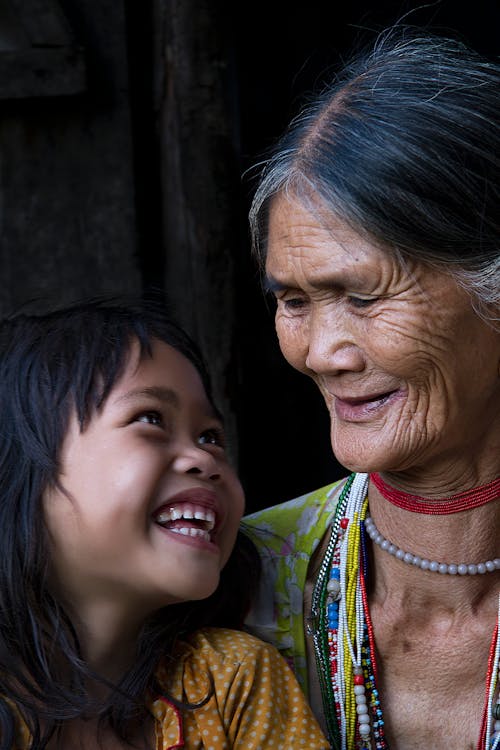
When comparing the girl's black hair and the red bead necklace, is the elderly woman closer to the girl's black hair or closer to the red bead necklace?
the red bead necklace

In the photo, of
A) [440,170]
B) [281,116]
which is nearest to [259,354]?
[281,116]

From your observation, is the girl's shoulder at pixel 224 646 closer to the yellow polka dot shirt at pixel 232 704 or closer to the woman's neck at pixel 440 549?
the yellow polka dot shirt at pixel 232 704

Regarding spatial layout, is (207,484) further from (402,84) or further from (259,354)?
(259,354)

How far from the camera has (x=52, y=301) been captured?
313 cm

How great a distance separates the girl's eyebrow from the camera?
7.16 ft

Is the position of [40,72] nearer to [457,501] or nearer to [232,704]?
[457,501]

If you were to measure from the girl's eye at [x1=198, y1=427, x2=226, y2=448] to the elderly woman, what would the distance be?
23 centimetres

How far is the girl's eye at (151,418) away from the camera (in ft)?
7.17

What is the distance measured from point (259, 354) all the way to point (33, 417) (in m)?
1.76

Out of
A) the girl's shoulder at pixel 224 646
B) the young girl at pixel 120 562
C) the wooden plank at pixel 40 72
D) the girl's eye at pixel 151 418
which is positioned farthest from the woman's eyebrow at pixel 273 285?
the wooden plank at pixel 40 72

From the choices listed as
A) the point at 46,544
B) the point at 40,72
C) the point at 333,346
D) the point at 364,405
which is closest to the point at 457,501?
the point at 364,405

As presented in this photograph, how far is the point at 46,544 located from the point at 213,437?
0.42m

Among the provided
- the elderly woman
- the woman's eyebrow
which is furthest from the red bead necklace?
the woman's eyebrow

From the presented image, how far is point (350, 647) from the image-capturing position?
90.9 inches
